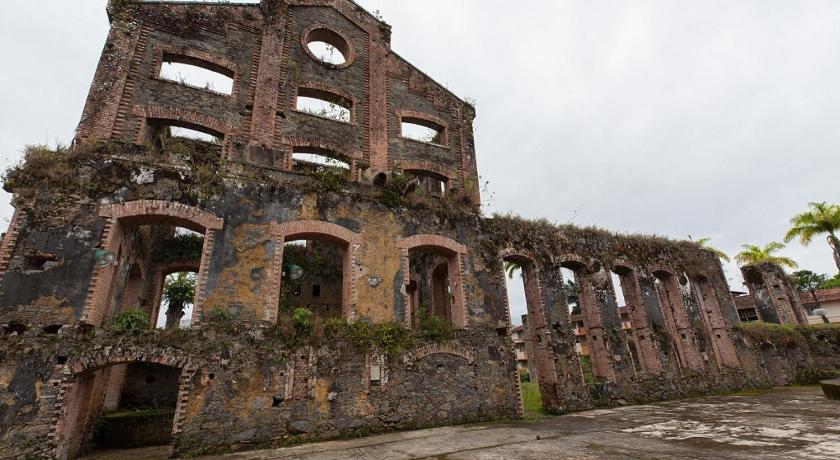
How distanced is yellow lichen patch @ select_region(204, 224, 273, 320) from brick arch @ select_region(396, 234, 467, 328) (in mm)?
3228

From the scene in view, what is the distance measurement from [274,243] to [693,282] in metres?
16.3

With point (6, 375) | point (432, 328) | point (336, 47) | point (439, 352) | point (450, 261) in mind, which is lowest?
point (6, 375)

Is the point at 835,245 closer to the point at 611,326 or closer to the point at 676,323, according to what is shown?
the point at 676,323

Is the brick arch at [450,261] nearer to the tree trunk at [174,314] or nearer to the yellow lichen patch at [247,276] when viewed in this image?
the yellow lichen patch at [247,276]

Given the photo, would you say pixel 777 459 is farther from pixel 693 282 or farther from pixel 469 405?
pixel 693 282

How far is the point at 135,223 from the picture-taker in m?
8.80

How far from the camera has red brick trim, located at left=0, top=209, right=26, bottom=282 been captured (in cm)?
722

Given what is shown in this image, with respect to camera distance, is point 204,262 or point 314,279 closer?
point 204,262

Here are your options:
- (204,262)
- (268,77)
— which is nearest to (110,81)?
(268,77)

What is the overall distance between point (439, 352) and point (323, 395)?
2.85m

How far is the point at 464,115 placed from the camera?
48.4 feet

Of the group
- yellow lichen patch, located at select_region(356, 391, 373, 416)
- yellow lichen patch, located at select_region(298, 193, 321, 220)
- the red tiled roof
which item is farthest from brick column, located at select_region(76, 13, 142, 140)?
the red tiled roof

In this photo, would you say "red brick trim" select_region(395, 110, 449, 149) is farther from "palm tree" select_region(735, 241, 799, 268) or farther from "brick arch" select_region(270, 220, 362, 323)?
"palm tree" select_region(735, 241, 799, 268)

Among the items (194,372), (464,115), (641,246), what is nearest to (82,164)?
(194,372)
